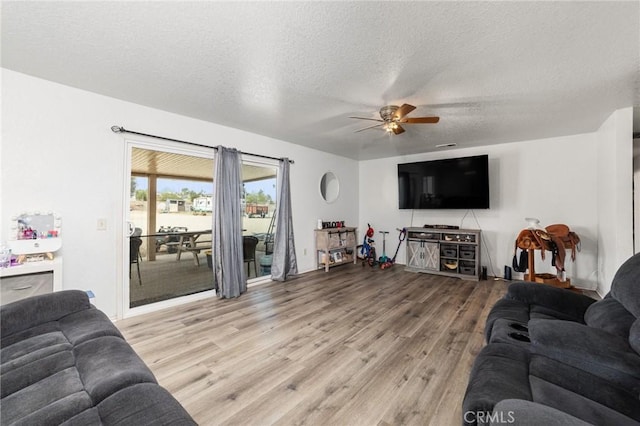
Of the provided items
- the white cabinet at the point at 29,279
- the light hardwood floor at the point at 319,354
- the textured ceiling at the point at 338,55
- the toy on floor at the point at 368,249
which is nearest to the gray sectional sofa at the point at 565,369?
the light hardwood floor at the point at 319,354

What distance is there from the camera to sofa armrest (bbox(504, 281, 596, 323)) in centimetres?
177

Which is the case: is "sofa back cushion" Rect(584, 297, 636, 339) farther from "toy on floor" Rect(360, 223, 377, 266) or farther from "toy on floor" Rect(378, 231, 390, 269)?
"toy on floor" Rect(360, 223, 377, 266)

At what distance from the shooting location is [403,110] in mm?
2691

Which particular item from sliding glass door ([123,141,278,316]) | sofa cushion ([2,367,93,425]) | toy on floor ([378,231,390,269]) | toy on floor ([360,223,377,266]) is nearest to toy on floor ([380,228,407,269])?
toy on floor ([378,231,390,269])

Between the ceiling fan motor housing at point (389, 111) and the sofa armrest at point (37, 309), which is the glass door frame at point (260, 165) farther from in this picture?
the sofa armrest at point (37, 309)

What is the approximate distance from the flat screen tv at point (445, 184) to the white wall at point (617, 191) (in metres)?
1.39

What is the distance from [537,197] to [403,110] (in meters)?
3.33

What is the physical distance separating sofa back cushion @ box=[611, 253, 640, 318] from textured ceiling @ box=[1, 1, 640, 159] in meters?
1.53

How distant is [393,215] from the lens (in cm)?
584

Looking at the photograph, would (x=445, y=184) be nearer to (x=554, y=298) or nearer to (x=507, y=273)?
(x=507, y=273)

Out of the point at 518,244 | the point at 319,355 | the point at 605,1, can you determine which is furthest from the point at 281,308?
the point at 605,1

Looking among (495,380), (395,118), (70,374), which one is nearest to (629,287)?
(495,380)

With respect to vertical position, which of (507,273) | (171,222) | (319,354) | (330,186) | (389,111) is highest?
(389,111)

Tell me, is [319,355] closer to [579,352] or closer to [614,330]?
[579,352]
